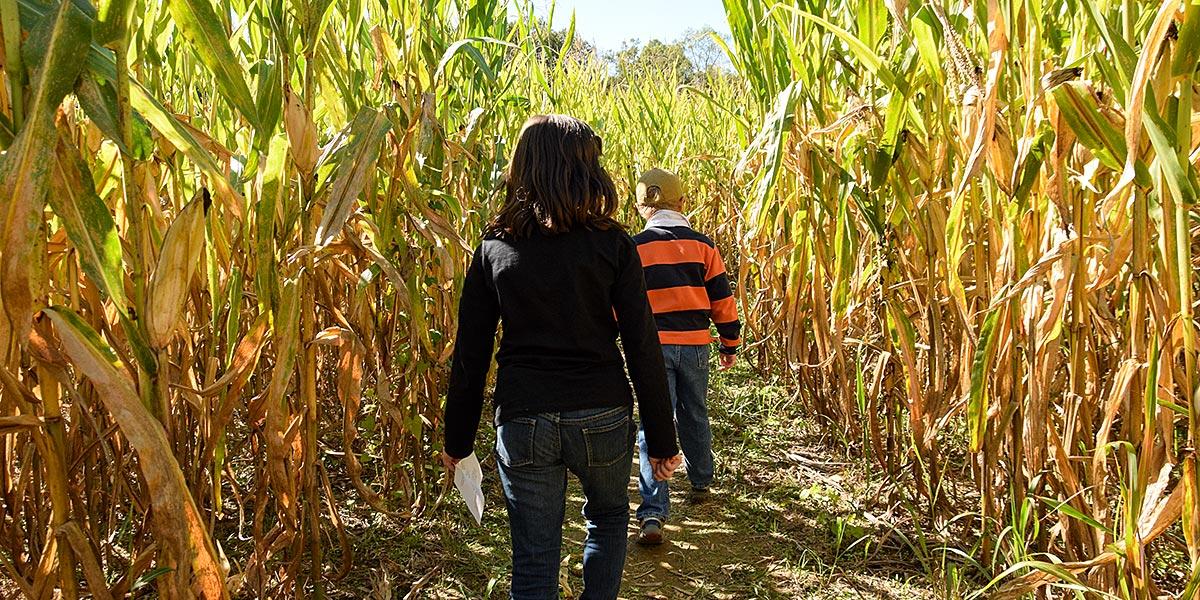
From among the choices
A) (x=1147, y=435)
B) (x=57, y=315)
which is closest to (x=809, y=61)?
(x=1147, y=435)

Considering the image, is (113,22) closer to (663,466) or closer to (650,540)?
(663,466)

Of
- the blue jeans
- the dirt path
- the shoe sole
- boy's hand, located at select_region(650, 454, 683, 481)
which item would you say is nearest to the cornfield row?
the dirt path

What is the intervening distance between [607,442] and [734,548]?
97 centimetres

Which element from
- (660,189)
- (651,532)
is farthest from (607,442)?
(660,189)

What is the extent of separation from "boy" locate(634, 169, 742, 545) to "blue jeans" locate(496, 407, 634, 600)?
2.58ft

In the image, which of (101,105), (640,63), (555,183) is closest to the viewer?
(101,105)

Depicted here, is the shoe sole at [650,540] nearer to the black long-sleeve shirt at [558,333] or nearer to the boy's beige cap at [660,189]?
the black long-sleeve shirt at [558,333]

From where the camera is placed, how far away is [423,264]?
259 centimetres

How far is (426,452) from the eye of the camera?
2.80m

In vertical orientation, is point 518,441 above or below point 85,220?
below

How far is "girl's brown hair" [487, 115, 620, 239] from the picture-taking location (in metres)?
1.71

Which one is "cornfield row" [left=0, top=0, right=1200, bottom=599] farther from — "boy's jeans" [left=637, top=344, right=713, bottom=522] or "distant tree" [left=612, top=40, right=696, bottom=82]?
"distant tree" [left=612, top=40, right=696, bottom=82]

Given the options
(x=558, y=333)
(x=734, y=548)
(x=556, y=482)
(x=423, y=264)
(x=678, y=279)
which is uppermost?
(x=423, y=264)

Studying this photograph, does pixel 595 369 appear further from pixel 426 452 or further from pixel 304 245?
pixel 426 452
